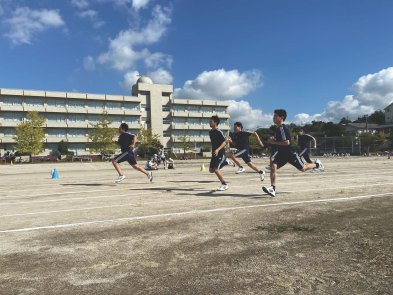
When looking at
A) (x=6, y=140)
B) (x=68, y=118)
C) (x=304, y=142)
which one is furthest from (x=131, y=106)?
(x=304, y=142)

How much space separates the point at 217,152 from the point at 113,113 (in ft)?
257

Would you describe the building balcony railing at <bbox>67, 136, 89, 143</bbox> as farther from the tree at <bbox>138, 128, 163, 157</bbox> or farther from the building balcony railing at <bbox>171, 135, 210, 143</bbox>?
the building balcony railing at <bbox>171, 135, 210, 143</bbox>

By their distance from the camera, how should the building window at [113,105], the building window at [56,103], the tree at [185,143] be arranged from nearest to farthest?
the building window at [56,103] < the building window at [113,105] < the tree at [185,143]

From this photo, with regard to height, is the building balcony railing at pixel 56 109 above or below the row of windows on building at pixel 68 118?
above

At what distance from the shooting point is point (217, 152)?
984cm

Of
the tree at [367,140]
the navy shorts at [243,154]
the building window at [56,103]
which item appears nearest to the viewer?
the navy shorts at [243,154]

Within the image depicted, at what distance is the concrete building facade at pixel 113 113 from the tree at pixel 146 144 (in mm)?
7226

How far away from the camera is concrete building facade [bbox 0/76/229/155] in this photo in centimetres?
7488

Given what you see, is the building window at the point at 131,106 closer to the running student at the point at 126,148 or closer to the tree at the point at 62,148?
the tree at the point at 62,148

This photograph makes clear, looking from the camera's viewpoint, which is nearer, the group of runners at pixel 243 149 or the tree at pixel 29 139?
the group of runners at pixel 243 149

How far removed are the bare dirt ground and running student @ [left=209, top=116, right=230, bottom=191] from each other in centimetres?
230

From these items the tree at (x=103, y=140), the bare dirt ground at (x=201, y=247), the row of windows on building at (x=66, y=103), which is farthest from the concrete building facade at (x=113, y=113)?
the bare dirt ground at (x=201, y=247)

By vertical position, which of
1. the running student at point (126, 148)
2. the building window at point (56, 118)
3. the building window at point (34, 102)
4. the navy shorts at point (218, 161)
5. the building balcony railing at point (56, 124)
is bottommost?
the navy shorts at point (218, 161)

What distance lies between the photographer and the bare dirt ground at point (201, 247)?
123 inches
